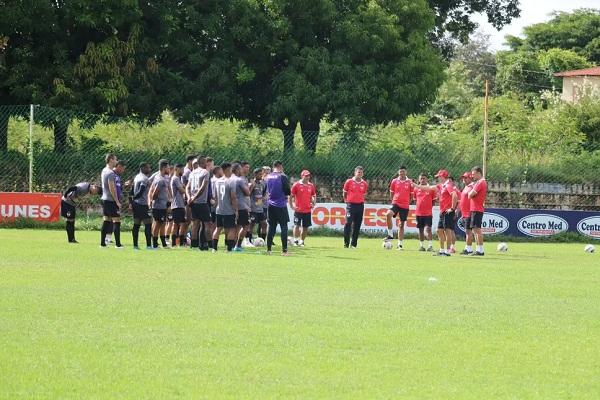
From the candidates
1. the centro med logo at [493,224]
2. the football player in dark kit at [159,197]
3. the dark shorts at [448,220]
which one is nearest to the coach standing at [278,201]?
the football player in dark kit at [159,197]

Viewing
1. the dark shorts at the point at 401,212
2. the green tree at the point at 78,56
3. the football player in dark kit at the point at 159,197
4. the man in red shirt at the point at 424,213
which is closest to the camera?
the football player in dark kit at the point at 159,197

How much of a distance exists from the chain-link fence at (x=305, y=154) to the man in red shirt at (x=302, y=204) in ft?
20.7

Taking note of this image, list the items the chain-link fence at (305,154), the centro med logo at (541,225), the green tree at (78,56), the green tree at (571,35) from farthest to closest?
1. the green tree at (571,35)
2. the green tree at (78,56)
3. the centro med logo at (541,225)
4. the chain-link fence at (305,154)

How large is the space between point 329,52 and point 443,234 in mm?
14262

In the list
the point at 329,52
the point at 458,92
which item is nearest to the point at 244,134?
the point at 329,52

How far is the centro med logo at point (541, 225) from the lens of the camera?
35031 millimetres

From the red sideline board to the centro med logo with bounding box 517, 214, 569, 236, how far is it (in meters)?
14.6

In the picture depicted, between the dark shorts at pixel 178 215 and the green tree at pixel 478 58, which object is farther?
the green tree at pixel 478 58

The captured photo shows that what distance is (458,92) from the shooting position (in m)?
82.6

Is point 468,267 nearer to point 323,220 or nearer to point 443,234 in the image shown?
point 443,234

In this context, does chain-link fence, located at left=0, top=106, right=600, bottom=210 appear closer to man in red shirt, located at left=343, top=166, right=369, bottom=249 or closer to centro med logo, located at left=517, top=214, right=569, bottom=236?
centro med logo, located at left=517, top=214, right=569, bottom=236

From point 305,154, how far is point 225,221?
11348mm

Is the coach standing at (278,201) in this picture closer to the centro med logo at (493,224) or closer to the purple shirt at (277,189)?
the purple shirt at (277,189)

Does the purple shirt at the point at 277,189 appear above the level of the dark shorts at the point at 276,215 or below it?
above
